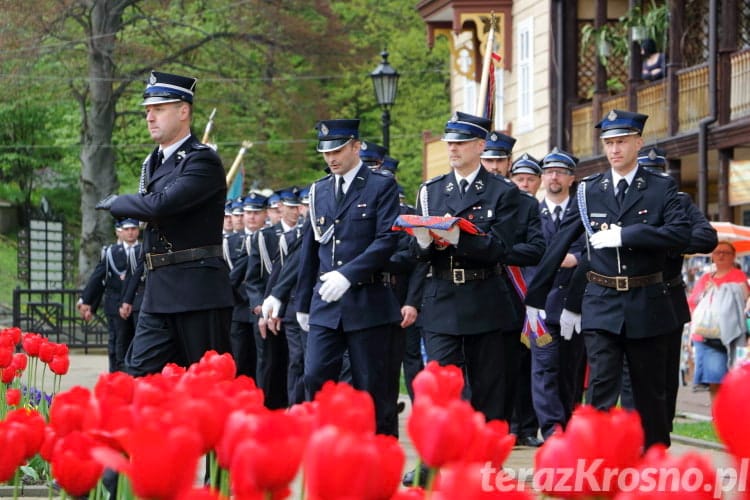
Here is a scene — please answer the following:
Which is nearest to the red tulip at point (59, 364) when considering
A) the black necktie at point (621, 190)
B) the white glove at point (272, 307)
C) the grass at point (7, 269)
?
the white glove at point (272, 307)

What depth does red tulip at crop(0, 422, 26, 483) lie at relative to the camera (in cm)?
346

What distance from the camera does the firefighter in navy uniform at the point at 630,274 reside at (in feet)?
31.0

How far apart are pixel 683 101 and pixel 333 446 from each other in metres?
23.0

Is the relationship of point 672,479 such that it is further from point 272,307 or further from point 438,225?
point 272,307

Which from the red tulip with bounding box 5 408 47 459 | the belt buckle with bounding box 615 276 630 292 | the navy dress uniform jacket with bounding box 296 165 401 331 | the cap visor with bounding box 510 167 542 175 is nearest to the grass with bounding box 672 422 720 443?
the cap visor with bounding box 510 167 542 175

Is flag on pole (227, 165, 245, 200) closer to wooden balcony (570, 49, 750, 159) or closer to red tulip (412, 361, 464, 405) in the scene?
Answer: wooden balcony (570, 49, 750, 159)

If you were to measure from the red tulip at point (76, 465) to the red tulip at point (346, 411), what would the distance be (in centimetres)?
50

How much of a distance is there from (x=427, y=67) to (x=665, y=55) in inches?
952

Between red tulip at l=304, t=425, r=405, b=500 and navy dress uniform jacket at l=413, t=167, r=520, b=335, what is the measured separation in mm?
7095

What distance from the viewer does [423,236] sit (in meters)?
9.34

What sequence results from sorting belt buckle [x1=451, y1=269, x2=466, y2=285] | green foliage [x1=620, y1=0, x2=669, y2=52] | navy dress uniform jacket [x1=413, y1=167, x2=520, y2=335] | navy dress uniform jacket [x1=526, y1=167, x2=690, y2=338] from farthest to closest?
green foliage [x1=620, y1=0, x2=669, y2=52], belt buckle [x1=451, y1=269, x2=466, y2=285], navy dress uniform jacket [x1=413, y1=167, x2=520, y2=335], navy dress uniform jacket [x1=526, y1=167, x2=690, y2=338]

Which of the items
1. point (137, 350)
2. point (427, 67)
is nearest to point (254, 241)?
point (137, 350)

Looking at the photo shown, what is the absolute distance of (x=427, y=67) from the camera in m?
50.0

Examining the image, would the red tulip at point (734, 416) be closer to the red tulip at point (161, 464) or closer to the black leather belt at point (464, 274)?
the red tulip at point (161, 464)
